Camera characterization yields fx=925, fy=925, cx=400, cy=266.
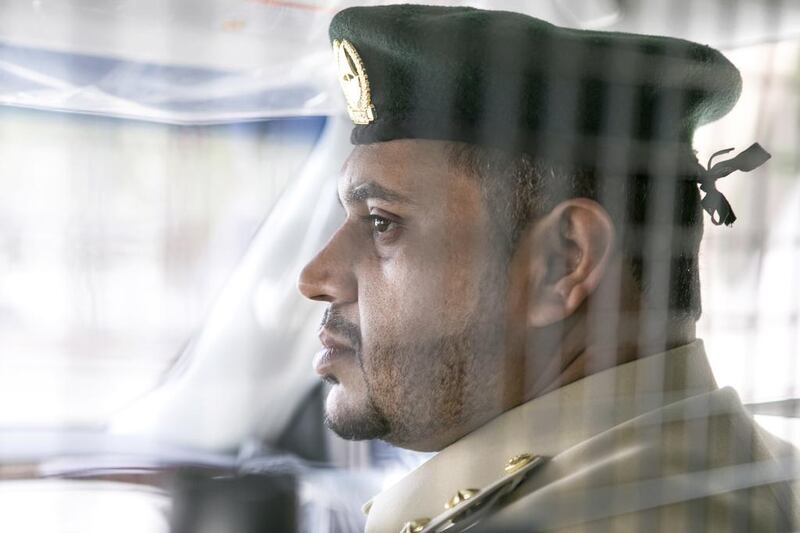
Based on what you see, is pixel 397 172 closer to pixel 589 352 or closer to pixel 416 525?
pixel 589 352

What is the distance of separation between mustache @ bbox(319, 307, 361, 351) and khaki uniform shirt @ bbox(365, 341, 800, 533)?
0.24 meters

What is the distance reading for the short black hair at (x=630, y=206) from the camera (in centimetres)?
141

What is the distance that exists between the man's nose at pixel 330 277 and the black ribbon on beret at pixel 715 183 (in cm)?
70

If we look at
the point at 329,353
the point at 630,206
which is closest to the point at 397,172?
the point at 329,353

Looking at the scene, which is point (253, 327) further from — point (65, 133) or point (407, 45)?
point (407, 45)

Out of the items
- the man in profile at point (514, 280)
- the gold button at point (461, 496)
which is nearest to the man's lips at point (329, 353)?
the man in profile at point (514, 280)

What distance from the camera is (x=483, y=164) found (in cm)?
140

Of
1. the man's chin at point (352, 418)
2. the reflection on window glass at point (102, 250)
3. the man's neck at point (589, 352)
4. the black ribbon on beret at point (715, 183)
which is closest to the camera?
the reflection on window glass at point (102, 250)

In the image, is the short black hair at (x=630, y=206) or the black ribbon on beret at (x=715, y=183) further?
the black ribbon on beret at (x=715, y=183)

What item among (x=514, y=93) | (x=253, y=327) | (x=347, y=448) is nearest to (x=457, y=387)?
(x=347, y=448)

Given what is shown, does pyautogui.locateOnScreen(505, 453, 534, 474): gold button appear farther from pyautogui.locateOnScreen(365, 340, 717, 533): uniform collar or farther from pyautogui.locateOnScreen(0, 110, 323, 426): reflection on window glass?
pyautogui.locateOnScreen(0, 110, 323, 426): reflection on window glass

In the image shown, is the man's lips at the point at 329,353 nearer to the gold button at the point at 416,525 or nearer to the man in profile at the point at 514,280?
Answer: the man in profile at the point at 514,280

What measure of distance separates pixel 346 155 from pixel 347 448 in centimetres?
45

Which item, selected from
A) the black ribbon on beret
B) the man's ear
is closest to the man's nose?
the man's ear
